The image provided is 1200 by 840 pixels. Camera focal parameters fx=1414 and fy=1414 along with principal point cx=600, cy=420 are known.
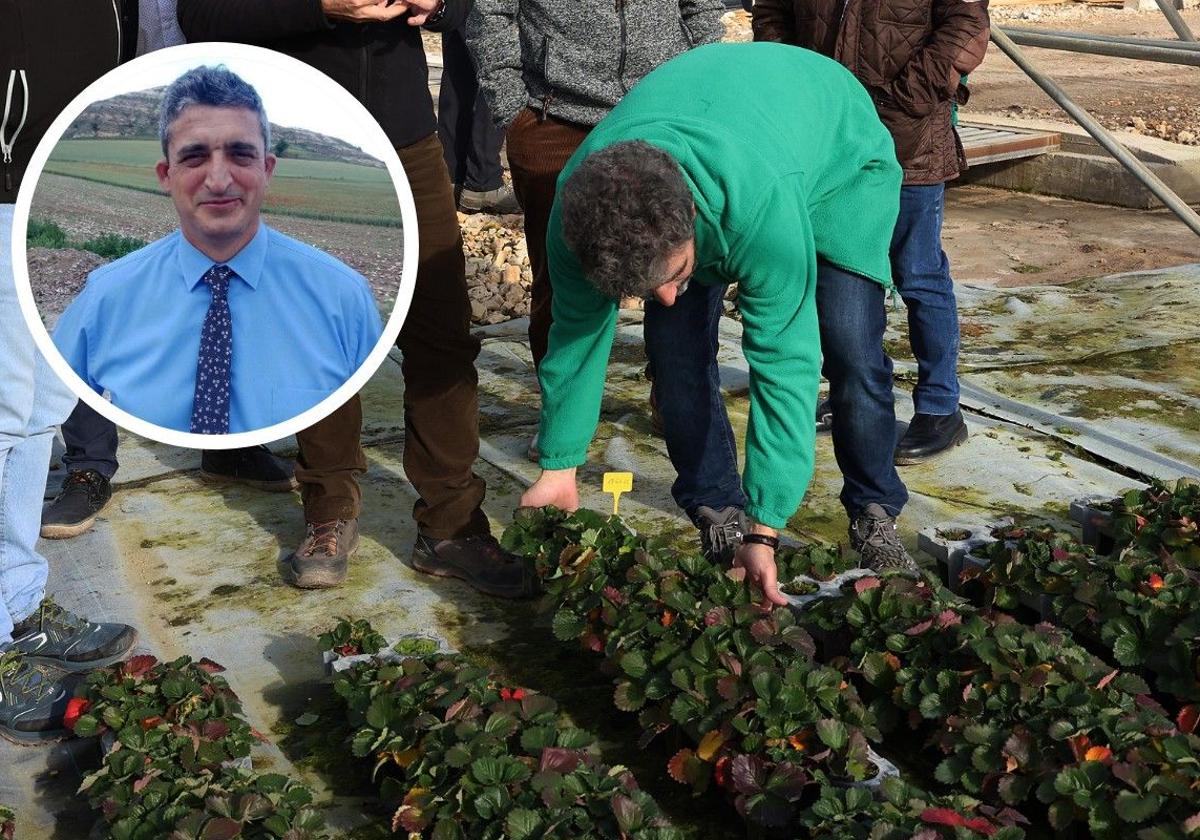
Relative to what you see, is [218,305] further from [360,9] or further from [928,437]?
[928,437]

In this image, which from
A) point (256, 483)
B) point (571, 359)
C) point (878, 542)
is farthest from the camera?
point (256, 483)

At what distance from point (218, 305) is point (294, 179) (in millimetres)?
251

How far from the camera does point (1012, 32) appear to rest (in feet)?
16.8

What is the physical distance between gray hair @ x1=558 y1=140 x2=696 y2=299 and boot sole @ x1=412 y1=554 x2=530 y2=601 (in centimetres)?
127

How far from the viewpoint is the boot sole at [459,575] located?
3.44m

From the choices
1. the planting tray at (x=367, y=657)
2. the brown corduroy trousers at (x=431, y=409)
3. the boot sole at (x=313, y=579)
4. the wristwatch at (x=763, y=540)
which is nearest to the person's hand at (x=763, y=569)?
the wristwatch at (x=763, y=540)

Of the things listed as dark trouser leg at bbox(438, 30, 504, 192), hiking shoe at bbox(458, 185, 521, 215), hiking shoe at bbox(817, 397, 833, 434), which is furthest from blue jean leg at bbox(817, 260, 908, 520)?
hiking shoe at bbox(458, 185, 521, 215)

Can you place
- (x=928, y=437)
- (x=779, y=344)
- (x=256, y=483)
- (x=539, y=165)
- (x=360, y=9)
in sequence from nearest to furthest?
(x=779, y=344), (x=360, y=9), (x=539, y=165), (x=256, y=483), (x=928, y=437)

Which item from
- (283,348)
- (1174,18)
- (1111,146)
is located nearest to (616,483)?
(283,348)

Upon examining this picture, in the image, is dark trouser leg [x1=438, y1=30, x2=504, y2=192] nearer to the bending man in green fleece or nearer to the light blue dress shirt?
the bending man in green fleece

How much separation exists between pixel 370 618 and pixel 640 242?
56.7 inches

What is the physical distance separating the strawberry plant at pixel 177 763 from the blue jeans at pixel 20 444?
34 centimetres

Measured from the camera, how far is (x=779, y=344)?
8.73 ft

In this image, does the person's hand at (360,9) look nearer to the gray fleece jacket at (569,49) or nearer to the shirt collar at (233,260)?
the shirt collar at (233,260)
